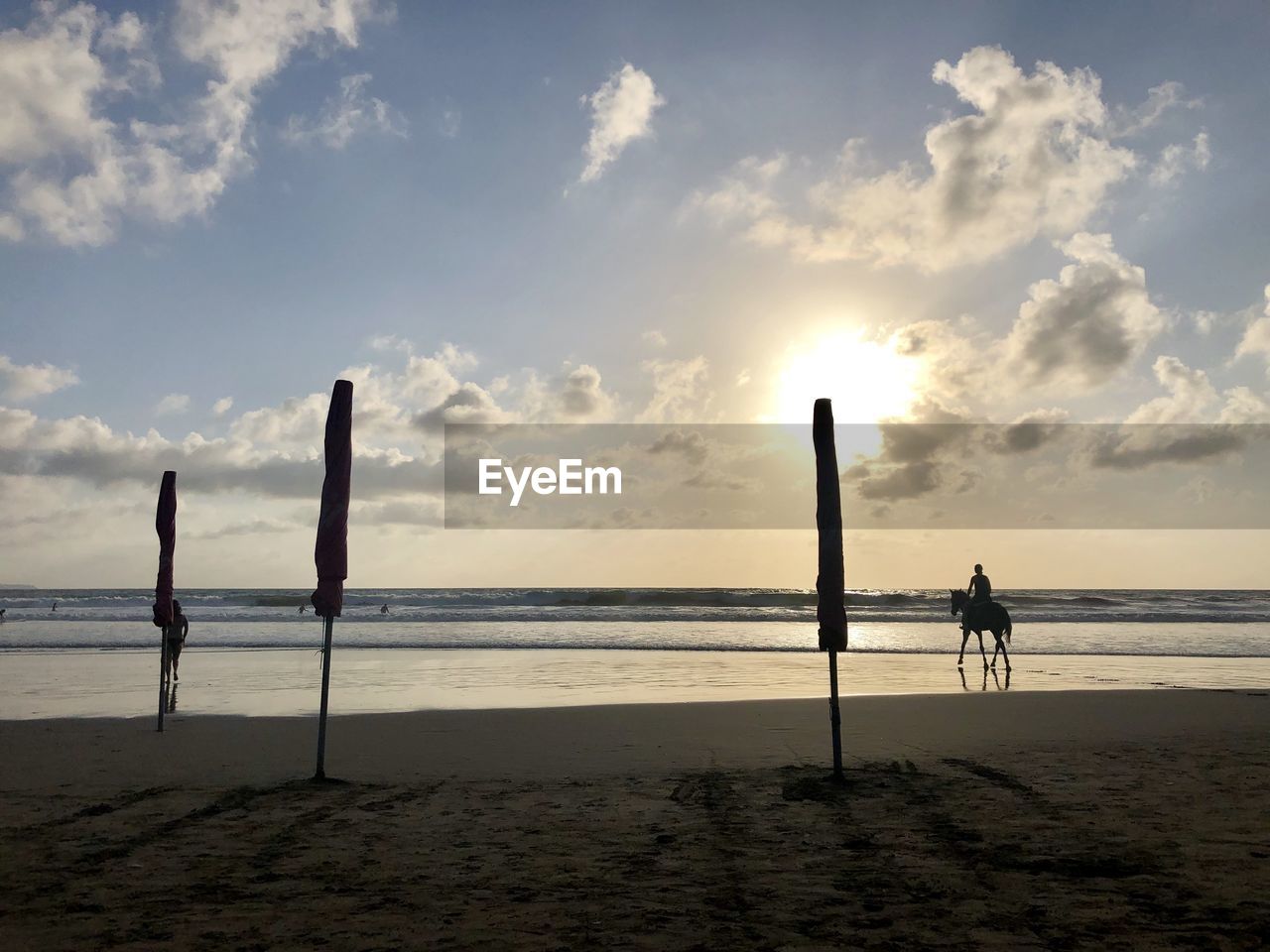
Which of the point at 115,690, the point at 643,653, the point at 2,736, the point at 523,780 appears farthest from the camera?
the point at 643,653

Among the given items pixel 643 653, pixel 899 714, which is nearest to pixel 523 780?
pixel 899 714

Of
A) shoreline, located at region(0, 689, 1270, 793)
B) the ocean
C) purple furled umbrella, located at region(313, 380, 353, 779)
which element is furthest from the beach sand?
the ocean

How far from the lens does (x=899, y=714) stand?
51.5ft

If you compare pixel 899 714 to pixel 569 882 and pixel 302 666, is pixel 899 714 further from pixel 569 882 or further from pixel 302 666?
pixel 302 666

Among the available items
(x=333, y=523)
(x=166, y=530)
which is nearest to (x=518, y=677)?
(x=166, y=530)

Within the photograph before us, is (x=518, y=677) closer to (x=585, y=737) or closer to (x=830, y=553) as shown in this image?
(x=585, y=737)

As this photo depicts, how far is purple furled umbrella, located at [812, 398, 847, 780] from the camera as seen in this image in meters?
9.75

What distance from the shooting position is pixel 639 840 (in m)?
7.43

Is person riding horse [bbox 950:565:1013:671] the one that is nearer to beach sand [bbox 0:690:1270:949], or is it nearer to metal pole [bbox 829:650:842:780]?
beach sand [bbox 0:690:1270:949]

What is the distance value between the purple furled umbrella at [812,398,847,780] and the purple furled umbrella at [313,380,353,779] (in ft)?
18.0

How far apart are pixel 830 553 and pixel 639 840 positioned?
156 inches

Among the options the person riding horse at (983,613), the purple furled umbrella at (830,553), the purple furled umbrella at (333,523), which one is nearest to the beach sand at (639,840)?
the purple furled umbrella at (830,553)

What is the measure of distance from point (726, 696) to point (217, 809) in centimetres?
1197

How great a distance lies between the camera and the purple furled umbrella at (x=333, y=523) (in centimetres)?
1013
